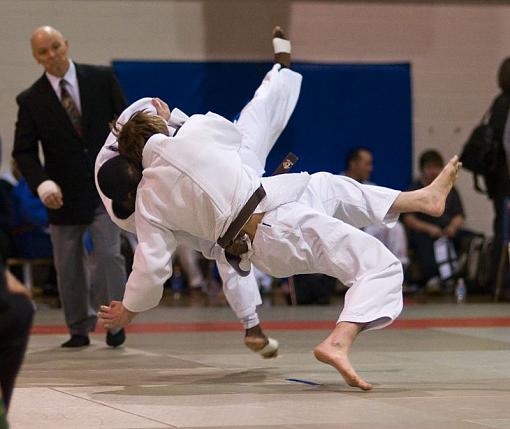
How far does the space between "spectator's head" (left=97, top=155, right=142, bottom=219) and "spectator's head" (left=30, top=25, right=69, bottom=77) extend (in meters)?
1.67

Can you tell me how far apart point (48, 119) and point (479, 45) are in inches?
269

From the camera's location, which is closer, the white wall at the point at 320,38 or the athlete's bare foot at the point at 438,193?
the athlete's bare foot at the point at 438,193

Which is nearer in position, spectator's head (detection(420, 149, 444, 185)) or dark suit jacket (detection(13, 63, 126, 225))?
dark suit jacket (detection(13, 63, 126, 225))

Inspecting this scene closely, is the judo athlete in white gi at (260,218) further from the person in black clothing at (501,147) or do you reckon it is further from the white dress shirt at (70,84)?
the person in black clothing at (501,147)

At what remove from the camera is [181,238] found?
486 centimetres

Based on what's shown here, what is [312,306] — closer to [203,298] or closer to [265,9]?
[203,298]

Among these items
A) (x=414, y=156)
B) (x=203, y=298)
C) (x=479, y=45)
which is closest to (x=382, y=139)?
(x=414, y=156)

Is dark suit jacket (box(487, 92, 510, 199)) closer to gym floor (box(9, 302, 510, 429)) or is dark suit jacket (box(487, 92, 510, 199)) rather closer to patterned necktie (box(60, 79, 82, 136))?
gym floor (box(9, 302, 510, 429))

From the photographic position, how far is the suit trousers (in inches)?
251

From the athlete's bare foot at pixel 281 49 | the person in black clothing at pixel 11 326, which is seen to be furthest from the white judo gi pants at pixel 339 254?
the person in black clothing at pixel 11 326

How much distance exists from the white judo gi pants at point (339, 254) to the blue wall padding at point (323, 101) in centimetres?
646

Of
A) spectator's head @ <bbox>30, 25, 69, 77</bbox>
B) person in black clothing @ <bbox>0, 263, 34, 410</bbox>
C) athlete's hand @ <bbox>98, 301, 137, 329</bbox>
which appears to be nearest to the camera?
person in black clothing @ <bbox>0, 263, 34, 410</bbox>

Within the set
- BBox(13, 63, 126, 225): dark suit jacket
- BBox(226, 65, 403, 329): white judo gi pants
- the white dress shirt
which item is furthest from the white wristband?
BBox(226, 65, 403, 329): white judo gi pants

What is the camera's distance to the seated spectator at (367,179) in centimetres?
1057
